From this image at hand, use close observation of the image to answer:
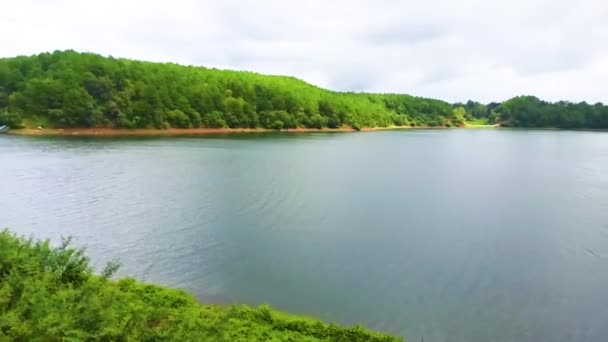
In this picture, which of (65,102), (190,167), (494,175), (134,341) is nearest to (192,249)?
(134,341)

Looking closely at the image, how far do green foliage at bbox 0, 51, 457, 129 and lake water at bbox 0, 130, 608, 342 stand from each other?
1862 inches

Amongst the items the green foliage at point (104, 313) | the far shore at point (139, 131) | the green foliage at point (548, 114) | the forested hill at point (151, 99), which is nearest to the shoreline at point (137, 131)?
the far shore at point (139, 131)

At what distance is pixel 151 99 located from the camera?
89.8 meters

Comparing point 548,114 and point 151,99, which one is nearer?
point 151,99

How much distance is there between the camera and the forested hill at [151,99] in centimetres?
7888

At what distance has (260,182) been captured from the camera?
3098 cm

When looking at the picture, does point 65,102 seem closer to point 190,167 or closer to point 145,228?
point 190,167

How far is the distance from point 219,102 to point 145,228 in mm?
84534

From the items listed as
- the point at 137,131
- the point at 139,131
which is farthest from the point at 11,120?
the point at 139,131

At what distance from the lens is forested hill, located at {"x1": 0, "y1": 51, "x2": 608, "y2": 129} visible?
7888cm

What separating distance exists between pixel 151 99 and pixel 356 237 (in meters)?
80.1

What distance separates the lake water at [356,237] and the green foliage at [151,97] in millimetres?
47298

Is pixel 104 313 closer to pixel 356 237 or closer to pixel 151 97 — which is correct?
pixel 356 237

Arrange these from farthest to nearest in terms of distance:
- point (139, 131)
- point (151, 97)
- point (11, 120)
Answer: point (151, 97)
point (139, 131)
point (11, 120)
